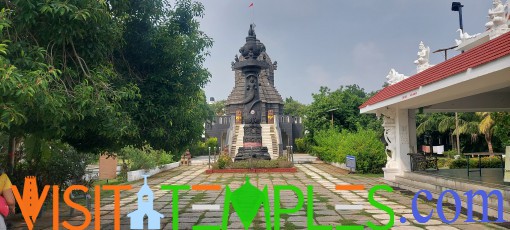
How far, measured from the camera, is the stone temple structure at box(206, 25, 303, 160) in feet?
81.0

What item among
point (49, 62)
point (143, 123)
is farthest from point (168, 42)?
Answer: point (49, 62)

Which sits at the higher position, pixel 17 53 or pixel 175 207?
pixel 17 53

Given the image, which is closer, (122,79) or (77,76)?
(77,76)

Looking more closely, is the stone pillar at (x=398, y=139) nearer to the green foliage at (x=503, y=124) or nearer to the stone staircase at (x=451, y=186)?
the stone staircase at (x=451, y=186)

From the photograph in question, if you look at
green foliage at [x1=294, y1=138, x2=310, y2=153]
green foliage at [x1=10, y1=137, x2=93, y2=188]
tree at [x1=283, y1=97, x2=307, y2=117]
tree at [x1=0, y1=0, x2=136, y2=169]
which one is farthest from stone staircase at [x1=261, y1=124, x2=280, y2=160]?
tree at [x1=283, y1=97, x2=307, y2=117]

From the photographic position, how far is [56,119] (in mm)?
3895

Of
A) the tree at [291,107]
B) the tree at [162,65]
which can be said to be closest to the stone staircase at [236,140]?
the tree at [162,65]

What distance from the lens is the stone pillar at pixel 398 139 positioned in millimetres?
13156

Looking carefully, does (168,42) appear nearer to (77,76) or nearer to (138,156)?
(77,76)

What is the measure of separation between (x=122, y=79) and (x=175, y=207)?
201 centimetres

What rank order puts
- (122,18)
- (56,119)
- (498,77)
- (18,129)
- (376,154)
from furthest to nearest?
(376,154)
(498,77)
(122,18)
(18,129)
(56,119)

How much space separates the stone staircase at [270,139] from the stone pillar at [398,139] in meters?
19.1

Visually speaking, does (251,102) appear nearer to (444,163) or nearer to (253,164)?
(253,164)

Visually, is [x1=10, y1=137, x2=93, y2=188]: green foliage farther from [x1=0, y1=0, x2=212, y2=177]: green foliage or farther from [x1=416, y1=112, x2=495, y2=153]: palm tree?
[x1=416, y1=112, x2=495, y2=153]: palm tree
